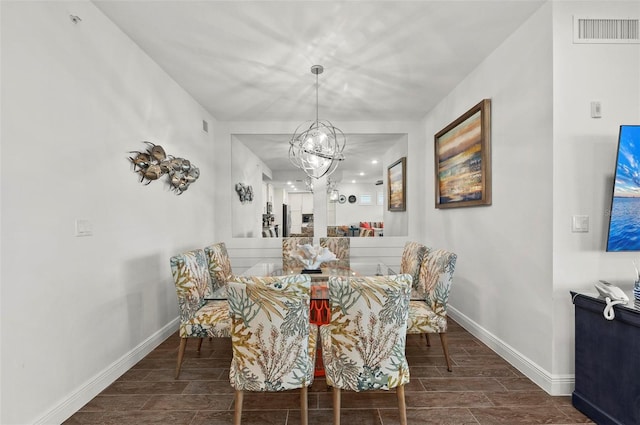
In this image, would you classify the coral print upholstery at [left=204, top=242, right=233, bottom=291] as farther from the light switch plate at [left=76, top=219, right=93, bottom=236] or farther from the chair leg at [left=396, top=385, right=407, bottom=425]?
the chair leg at [left=396, top=385, right=407, bottom=425]

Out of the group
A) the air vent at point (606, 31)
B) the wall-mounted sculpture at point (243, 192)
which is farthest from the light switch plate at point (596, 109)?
the wall-mounted sculpture at point (243, 192)

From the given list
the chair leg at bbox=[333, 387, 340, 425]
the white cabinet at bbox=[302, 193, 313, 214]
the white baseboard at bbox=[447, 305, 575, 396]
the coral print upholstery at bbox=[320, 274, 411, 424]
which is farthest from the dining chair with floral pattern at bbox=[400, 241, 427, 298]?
the white cabinet at bbox=[302, 193, 313, 214]

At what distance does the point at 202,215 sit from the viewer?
13.9 feet

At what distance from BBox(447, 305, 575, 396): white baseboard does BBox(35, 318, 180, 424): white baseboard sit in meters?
3.15

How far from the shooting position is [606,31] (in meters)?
2.15

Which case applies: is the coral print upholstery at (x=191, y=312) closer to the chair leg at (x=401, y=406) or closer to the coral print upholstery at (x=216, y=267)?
the coral print upholstery at (x=216, y=267)

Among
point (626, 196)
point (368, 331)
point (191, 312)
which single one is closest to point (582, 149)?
point (626, 196)

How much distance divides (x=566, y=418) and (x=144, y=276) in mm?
3295

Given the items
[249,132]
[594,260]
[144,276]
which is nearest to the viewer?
[594,260]

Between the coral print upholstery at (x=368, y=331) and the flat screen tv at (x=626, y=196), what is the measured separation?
1.51m

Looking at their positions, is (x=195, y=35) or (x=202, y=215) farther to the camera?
(x=202, y=215)

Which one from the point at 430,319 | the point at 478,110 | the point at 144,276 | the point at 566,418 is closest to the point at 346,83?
the point at 478,110

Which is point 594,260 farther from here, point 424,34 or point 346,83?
point 346,83

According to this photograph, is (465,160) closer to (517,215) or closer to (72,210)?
(517,215)
